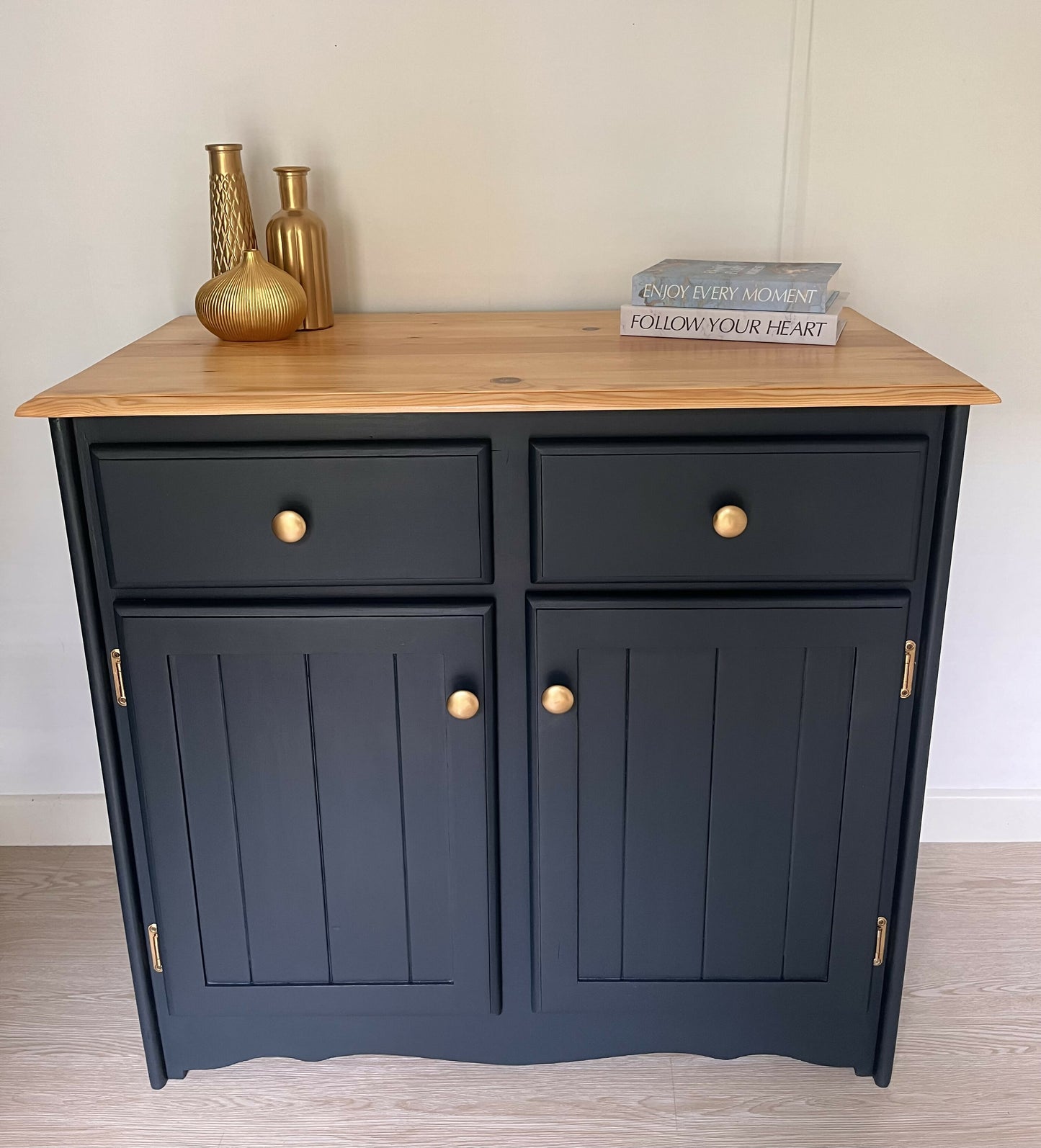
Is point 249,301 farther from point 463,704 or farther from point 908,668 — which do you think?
point 908,668

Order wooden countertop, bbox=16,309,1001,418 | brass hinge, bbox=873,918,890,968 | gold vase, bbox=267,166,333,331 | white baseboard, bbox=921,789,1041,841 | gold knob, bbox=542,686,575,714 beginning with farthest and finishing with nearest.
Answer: white baseboard, bbox=921,789,1041,841
gold vase, bbox=267,166,333,331
brass hinge, bbox=873,918,890,968
gold knob, bbox=542,686,575,714
wooden countertop, bbox=16,309,1001,418

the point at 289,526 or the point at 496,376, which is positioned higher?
the point at 496,376

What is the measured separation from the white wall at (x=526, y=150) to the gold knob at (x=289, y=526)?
0.60m

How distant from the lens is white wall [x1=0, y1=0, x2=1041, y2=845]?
146 cm

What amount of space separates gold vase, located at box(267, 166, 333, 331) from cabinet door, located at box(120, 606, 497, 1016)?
0.50 meters

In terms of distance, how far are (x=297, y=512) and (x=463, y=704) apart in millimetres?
281

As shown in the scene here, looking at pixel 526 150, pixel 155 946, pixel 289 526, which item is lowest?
pixel 155 946

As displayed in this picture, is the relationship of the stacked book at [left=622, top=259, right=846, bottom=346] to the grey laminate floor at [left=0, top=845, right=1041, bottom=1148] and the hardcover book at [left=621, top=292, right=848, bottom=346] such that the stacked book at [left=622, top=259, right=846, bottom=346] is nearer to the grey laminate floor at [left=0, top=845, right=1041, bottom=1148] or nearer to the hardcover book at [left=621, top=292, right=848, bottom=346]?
the hardcover book at [left=621, top=292, right=848, bottom=346]

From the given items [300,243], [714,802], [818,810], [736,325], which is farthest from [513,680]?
[300,243]

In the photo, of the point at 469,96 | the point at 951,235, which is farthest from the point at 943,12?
the point at 469,96

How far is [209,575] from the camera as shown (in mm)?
1142

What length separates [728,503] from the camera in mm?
1107

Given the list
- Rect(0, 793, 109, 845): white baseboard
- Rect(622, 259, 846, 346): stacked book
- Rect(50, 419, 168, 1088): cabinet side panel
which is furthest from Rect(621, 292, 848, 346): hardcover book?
Rect(0, 793, 109, 845): white baseboard

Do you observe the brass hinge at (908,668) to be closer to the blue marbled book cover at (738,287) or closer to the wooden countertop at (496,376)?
the wooden countertop at (496,376)
